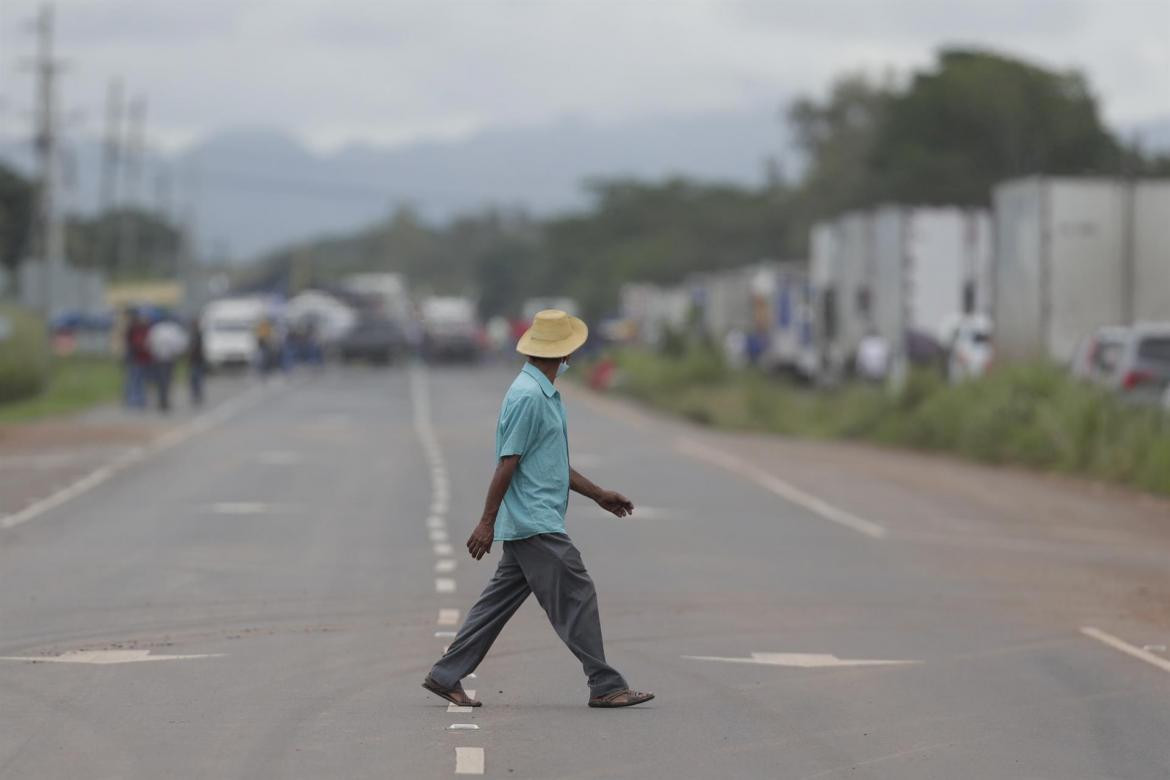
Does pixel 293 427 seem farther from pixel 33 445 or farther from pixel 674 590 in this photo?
pixel 674 590

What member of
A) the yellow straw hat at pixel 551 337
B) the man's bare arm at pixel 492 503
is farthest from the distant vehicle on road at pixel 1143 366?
the man's bare arm at pixel 492 503

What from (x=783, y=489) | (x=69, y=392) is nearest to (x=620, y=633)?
(x=783, y=489)

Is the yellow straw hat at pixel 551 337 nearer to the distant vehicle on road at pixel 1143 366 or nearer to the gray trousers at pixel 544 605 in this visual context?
the gray trousers at pixel 544 605

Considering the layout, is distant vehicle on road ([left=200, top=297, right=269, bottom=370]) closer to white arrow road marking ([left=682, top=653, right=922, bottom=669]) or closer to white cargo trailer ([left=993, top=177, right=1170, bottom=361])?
white cargo trailer ([left=993, top=177, right=1170, bottom=361])

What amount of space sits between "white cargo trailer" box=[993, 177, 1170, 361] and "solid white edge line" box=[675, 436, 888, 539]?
5.49 metres

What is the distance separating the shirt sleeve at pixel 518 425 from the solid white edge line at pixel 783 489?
9679 mm

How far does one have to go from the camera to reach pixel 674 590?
14438mm

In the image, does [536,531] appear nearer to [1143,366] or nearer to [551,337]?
[551,337]

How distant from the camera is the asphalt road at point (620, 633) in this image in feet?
28.8

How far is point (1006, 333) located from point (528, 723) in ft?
84.5

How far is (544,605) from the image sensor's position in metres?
9.53

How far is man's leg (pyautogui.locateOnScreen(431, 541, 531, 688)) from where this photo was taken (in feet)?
31.4

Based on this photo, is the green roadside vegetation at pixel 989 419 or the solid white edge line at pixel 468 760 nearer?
the solid white edge line at pixel 468 760

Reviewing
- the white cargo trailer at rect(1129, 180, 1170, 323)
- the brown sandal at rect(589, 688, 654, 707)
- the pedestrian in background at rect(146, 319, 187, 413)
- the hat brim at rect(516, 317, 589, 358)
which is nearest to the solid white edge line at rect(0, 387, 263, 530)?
the pedestrian in background at rect(146, 319, 187, 413)
